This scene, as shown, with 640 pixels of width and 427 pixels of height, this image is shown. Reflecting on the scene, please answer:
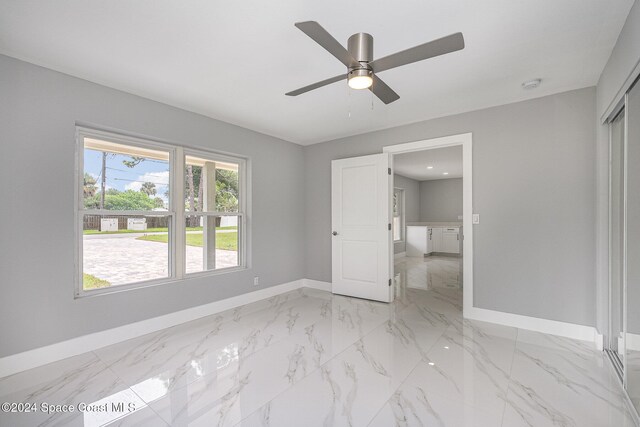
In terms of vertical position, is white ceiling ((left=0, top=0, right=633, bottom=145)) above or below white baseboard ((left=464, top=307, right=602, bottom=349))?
above

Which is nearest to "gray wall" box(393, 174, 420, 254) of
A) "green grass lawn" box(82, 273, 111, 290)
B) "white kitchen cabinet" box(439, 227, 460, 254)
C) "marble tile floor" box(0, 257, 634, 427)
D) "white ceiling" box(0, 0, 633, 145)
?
"white kitchen cabinet" box(439, 227, 460, 254)

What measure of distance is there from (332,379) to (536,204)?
2.73 metres

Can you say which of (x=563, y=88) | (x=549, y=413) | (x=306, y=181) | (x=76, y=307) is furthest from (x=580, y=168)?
(x=76, y=307)

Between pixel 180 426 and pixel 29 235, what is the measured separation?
78.9 inches

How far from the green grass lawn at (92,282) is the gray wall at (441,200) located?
9.07 m

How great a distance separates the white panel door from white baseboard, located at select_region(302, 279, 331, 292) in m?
0.24

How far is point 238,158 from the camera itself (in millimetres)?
4219

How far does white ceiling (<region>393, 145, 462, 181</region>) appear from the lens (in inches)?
228

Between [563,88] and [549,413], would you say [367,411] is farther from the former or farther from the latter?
[563,88]

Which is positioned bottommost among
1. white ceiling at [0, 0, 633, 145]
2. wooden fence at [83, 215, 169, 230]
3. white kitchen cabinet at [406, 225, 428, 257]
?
white kitchen cabinet at [406, 225, 428, 257]

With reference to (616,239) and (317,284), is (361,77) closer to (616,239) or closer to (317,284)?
(616,239)

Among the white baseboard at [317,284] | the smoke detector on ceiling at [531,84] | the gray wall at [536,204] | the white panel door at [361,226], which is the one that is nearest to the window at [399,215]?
the white baseboard at [317,284]

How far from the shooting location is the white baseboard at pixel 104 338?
232cm

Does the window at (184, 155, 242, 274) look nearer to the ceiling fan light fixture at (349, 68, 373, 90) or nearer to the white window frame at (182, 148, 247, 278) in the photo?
the white window frame at (182, 148, 247, 278)
